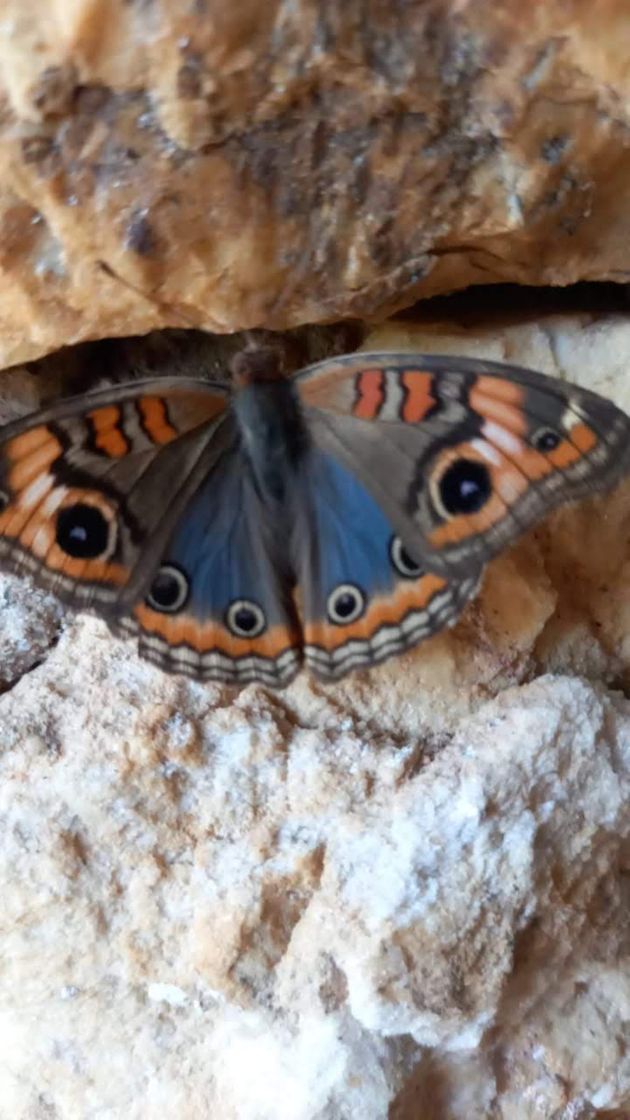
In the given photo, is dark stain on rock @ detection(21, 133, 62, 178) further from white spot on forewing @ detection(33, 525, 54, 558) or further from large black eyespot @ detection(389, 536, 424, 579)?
large black eyespot @ detection(389, 536, 424, 579)

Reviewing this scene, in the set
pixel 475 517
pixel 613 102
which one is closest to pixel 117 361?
pixel 475 517

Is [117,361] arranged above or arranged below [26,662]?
above

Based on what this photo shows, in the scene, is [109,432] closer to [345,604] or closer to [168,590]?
[168,590]

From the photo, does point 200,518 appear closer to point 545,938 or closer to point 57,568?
point 57,568

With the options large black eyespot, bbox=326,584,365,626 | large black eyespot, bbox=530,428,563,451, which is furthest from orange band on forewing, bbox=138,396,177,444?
large black eyespot, bbox=530,428,563,451

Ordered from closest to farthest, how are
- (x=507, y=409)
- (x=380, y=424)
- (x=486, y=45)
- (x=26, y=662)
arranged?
(x=486, y=45), (x=507, y=409), (x=380, y=424), (x=26, y=662)

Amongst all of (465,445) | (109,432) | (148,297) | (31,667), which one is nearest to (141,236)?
(148,297)
